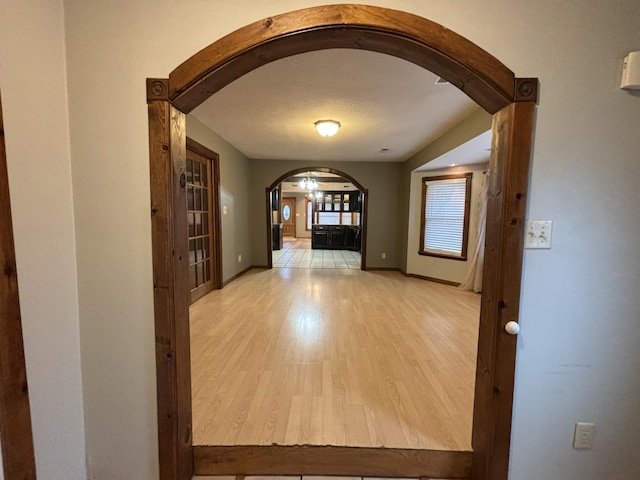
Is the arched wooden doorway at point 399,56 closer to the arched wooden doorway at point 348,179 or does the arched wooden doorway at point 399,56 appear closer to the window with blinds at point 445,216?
the window with blinds at point 445,216

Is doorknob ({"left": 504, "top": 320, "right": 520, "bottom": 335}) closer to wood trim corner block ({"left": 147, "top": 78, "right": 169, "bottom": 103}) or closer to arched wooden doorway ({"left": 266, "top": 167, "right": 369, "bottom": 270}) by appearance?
wood trim corner block ({"left": 147, "top": 78, "right": 169, "bottom": 103})

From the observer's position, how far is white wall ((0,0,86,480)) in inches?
39.0

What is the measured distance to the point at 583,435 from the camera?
49.4 inches

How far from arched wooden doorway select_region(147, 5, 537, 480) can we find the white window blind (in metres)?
4.02

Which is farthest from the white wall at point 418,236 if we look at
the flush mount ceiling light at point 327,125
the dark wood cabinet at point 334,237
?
the dark wood cabinet at point 334,237

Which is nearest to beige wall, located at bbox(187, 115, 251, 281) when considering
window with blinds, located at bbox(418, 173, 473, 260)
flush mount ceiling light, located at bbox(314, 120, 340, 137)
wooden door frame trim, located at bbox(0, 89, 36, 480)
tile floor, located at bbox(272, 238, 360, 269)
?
tile floor, located at bbox(272, 238, 360, 269)

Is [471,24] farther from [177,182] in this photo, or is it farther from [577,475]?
[577,475]

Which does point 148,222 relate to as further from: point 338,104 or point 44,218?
point 338,104

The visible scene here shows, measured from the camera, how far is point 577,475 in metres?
1.28

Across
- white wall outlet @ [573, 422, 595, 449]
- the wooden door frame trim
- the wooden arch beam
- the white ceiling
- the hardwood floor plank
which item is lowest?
the hardwood floor plank

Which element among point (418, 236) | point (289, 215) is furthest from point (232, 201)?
point (289, 215)

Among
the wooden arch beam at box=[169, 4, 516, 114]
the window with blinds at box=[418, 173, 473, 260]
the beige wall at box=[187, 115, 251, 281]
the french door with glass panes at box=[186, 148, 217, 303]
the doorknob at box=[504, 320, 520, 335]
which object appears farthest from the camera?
the window with blinds at box=[418, 173, 473, 260]

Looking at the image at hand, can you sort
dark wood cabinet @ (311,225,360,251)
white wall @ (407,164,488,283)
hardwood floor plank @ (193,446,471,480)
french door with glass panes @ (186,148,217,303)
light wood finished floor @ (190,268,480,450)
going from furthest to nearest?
dark wood cabinet @ (311,225,360,251) < white wall @ (407,164,488,283) < french door with glass panes @ (186,148,217,303) < light wood finished floor @ (190,268,480,450) < hardwood floor plank @ (193,446,471,480)

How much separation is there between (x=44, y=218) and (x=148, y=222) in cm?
36
